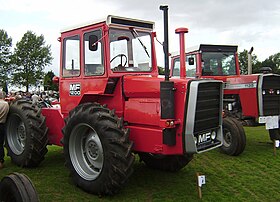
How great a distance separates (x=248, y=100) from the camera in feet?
28.1

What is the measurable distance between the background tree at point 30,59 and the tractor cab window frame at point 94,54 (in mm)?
41013

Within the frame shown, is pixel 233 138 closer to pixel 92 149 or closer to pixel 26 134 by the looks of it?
pixel 92 149

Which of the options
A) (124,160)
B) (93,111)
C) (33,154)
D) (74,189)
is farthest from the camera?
(33,154)

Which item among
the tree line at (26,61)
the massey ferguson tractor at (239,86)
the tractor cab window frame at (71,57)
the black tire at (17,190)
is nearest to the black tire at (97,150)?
the tractor cab window frame at (71,57)

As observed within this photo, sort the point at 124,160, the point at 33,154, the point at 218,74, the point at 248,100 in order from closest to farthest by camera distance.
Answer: the point at 124,160
the point at 33,154
the point at 248,100
the point at 218,74

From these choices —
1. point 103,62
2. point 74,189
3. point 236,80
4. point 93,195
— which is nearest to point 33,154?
point 74,189

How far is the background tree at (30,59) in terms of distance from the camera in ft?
146

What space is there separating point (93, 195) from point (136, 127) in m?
1.21

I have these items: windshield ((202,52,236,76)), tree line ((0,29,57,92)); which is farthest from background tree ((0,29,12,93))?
windshield ((202,52,236,76))

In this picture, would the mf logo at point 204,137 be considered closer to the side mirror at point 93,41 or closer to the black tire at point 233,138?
the side mirror at point 93,41

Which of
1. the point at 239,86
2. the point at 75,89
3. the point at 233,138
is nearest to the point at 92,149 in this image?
the point at 75,89

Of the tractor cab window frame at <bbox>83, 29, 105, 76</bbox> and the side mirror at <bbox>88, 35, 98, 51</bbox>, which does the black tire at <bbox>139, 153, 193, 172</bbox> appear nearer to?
the tractor cab window frame at <bbox>83, 29, 105, 76</bbox>

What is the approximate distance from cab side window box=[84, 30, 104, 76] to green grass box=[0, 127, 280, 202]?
1.95 metres

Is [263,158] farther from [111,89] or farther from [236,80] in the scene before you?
[111,89]
